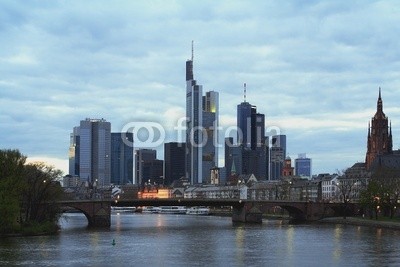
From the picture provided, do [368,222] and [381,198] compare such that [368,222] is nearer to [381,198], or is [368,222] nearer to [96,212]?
[381,198]

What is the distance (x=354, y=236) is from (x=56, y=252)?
41790 millimetres

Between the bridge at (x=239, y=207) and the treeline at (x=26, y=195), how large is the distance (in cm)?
1475

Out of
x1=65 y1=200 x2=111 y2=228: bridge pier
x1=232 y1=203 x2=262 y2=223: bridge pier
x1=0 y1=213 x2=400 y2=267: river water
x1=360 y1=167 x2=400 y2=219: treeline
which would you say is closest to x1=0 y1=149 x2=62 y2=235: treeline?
x1=0 y1=213 x2=400 y2=267: river water

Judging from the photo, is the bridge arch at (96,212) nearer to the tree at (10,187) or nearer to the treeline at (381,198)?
the tree at (10,187)

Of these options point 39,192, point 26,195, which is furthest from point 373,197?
point 26,195

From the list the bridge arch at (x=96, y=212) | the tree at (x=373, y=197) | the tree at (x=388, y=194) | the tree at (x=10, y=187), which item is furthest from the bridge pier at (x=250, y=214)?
the tree at (x=10, y=187)

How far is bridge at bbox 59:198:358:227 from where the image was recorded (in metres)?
128

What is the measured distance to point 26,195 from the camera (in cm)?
9581

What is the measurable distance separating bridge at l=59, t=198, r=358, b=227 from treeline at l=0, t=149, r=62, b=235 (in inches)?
581

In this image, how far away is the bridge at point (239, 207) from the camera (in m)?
128

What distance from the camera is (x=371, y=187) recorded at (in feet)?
425

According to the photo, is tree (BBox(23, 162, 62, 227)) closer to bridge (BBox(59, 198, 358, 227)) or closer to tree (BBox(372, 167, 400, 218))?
bridge (BBox(59, 198, 358, 227))

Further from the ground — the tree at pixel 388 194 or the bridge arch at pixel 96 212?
the tree at pixel 388 194

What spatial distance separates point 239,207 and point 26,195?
2447 inches
